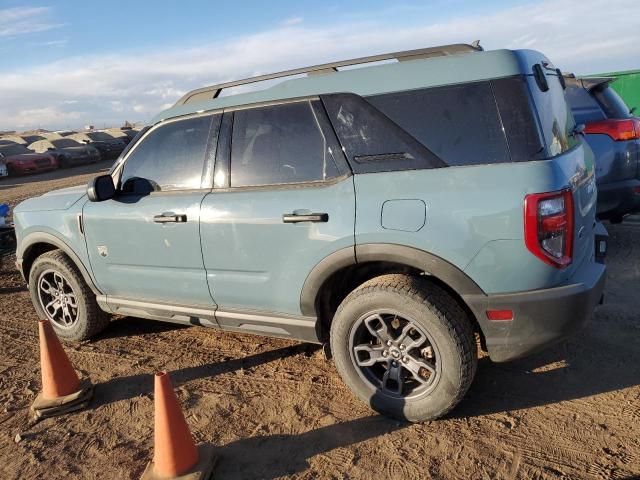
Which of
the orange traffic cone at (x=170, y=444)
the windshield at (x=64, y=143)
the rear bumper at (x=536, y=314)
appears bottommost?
the orange traffic cone at (x=170, y=444)

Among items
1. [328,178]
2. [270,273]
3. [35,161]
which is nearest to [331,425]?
[270,273]

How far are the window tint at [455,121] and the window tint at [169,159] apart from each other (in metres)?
1.44

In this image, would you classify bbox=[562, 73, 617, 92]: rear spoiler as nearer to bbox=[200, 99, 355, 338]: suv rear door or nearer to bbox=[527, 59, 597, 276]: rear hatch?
bbox=[527, 59, 597, 276]: rear hatch

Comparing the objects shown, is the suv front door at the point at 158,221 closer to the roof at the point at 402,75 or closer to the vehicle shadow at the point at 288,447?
the roof at the point at 402,75

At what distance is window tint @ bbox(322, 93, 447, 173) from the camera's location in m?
2.84

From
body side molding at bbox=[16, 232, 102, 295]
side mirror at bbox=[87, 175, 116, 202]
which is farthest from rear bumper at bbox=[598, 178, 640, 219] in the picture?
body side molding at bbox=[16, 232, 102, 295]

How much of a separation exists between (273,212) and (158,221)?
0.96m

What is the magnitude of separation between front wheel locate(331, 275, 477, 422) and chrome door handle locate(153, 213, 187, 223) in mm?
1262

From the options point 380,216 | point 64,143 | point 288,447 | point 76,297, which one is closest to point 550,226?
point 380,216

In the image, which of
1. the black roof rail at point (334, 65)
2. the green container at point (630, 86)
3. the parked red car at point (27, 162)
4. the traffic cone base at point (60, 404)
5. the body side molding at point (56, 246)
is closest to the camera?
the black roof rail at point (334, 65)

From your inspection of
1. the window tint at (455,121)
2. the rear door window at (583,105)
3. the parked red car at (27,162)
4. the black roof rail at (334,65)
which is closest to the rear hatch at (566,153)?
the window tint at (455,121)

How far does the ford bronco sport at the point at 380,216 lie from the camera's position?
8.63 ft

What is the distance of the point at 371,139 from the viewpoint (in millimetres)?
2967

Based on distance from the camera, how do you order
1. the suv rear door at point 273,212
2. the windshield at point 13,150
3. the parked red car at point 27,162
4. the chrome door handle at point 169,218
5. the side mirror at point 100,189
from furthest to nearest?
the windshield at point 13,150 → the parked red car at point 27,162 → the side mirror at point 100,189 → the chrome door handle at point 169,218 → the suv rear door at point 273,212
